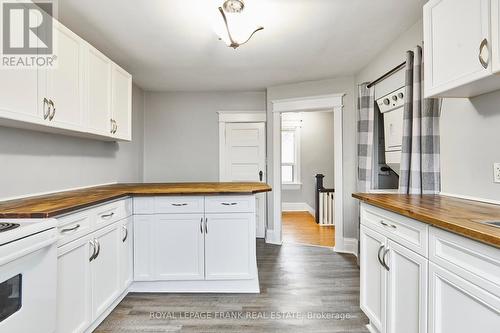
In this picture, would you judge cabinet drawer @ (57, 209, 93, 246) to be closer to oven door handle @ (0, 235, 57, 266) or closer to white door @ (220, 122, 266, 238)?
oven door handle @ (0, 235, 57, 266)

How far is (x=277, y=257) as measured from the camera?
→ 3432mm

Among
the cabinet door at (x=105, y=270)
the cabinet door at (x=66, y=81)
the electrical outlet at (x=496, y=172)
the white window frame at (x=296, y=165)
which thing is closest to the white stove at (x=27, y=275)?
the cabinet door at (x=105, y=270)

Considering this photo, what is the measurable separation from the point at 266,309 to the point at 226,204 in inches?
36.8

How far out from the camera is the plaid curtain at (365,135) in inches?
119

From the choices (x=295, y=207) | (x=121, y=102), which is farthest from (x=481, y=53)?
(x=295, y=207)

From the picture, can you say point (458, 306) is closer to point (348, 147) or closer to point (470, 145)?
point (470, 145)

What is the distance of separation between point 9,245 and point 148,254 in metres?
1.47

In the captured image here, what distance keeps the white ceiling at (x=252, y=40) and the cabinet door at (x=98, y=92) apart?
266 mm

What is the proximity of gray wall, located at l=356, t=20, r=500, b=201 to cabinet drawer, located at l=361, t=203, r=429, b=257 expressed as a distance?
0.60m

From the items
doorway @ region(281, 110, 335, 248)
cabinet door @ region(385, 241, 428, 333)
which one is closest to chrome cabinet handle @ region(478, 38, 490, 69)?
cabinet door @ region(385, 241, 428, 333)

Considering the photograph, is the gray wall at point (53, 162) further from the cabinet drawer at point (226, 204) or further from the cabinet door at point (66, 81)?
the cabinet drawer at point (226, 204)

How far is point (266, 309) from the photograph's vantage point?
7.18 ft

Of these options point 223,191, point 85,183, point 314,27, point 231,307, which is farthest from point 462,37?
point 85,183

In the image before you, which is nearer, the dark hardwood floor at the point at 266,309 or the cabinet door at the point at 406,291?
the cabinet door at the point at 406,291
